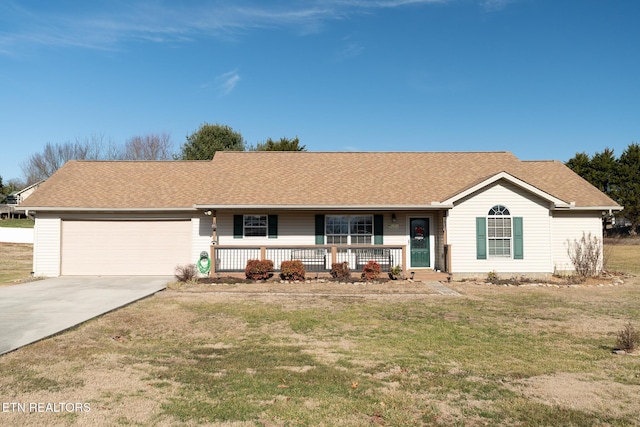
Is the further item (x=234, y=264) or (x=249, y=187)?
(x=249, y=187)

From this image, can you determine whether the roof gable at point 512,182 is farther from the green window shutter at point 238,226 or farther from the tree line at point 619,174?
the tree line at point 619,174

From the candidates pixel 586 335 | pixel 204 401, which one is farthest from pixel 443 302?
pixel 204 401

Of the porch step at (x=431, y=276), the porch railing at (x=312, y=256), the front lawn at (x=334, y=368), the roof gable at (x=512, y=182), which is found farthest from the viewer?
the porch railing at (x=312, y=256)

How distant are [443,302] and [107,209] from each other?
1279 centimetres

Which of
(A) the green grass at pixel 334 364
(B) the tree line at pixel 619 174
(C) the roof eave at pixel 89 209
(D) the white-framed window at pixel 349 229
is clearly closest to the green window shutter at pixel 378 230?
(D) the white-framed window at pixel 349 229

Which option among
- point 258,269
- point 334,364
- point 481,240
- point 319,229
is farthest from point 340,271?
point 334,364

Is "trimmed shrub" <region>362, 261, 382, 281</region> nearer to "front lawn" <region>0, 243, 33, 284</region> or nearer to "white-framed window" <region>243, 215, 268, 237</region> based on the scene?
"white-framed window" <region>243, 215, 268, 237</region>

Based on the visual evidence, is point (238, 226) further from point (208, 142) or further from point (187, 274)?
point (208, 142)

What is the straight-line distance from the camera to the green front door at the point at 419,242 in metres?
16.4

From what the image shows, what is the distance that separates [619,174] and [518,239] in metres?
35.1

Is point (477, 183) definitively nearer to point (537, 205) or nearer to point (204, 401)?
point (537, 205)

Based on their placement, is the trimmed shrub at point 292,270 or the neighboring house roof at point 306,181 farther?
the neighboring house roof at point 306,181

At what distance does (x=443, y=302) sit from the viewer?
→ 11023 mm

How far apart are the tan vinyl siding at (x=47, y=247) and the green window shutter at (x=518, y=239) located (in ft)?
57.3
